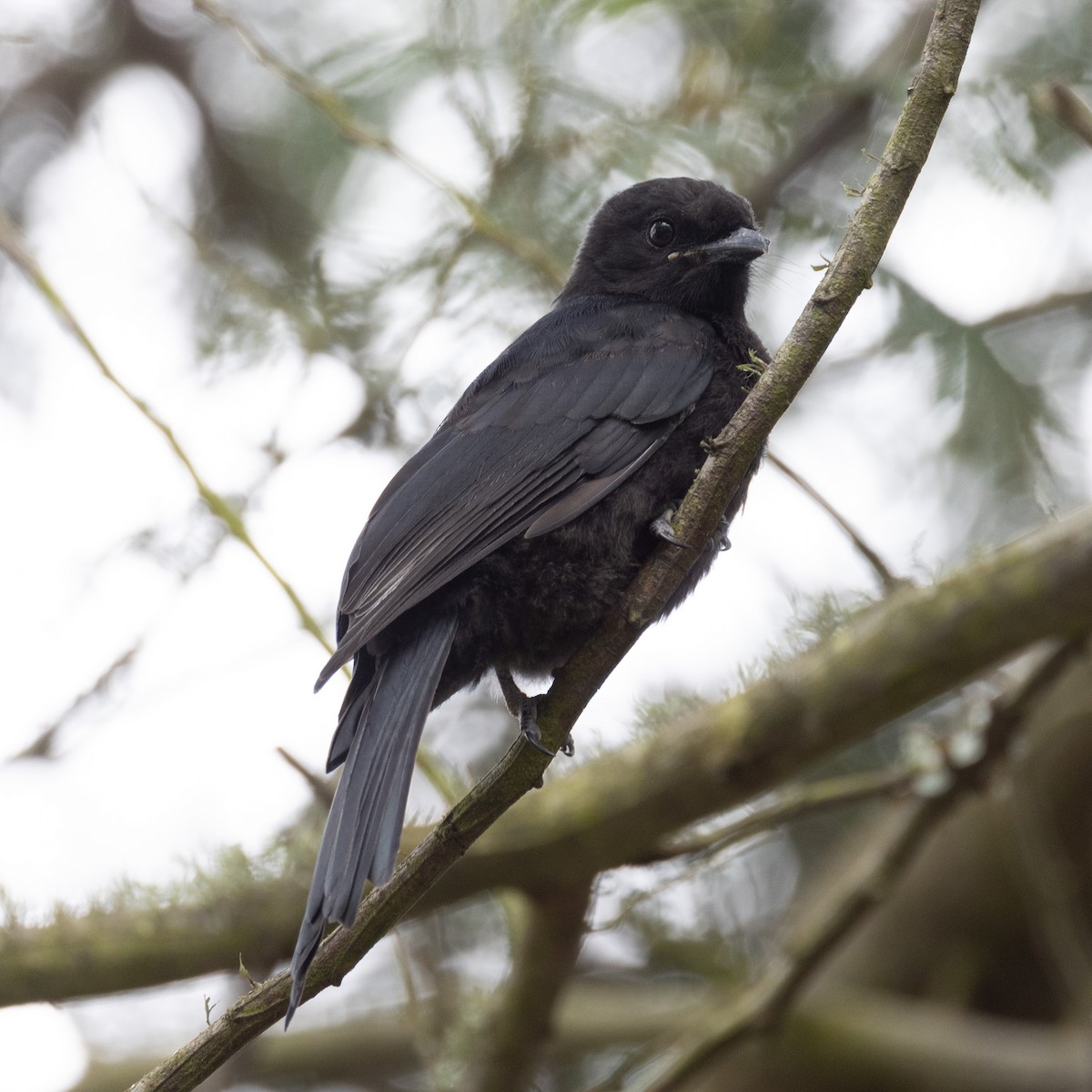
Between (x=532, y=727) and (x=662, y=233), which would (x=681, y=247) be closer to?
(x=662, y=233)

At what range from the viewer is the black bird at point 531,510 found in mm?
3004

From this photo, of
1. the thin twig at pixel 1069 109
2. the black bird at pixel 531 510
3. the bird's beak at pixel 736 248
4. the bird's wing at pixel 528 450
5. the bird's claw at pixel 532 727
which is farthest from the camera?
the bird's beak at pixel 736 248

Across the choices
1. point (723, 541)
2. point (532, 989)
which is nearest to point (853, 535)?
point (723, 541)

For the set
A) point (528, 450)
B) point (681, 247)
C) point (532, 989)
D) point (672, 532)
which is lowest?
point (532, 989)

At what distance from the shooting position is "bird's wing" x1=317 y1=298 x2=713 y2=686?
318 cm

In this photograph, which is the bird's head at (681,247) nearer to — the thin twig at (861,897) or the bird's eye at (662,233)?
the bird's eye at (662,233)

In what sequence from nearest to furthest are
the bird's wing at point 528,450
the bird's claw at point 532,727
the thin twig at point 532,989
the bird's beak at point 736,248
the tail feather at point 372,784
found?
the tail feather at point 372,784 < the bird's claw at point 532,727 < the bird's wing at point 528,450 < the bird's beak at point 736,248 < the thin twig at point 532,989

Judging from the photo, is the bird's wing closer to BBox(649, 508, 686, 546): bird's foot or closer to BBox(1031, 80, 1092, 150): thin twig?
BBox(649, 508, 686, 546): bird's foot

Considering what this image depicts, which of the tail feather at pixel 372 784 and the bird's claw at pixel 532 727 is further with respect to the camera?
the bird's claw at pixel 532 727

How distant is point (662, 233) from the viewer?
405cm

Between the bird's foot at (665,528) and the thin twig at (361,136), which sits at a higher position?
the thin twig at (361,136)

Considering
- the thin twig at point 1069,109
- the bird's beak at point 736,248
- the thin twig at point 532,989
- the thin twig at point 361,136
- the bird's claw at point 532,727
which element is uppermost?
the thin twig at point 361,136

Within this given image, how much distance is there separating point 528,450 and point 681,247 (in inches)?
38.3

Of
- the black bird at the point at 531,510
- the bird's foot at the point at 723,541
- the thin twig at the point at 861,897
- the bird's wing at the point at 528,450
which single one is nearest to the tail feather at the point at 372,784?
the black bird at the point at 531,510
